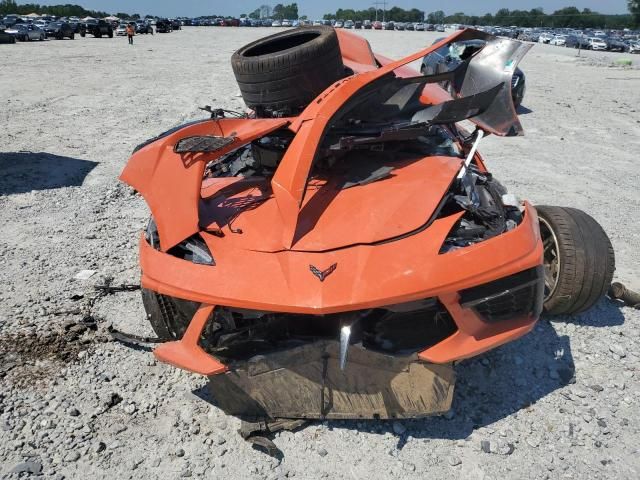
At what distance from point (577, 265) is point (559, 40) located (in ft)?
142

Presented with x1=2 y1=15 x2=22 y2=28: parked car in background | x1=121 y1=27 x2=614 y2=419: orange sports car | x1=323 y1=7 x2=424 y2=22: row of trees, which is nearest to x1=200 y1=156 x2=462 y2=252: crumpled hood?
x1=121 y1=27 x2=614 y2=419: orange sports car

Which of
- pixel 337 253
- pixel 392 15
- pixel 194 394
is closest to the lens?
pixel 337 253

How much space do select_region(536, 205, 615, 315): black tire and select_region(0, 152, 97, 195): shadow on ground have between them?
17.3 ft

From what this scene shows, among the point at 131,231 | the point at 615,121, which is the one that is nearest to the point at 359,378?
the point at 131,231

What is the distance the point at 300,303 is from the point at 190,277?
570mm

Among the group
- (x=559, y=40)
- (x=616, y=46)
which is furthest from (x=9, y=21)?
(x=616, y=46)

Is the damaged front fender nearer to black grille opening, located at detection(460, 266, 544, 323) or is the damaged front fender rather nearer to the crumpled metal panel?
the crumpled metal panel

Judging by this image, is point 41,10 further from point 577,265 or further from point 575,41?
point 577,265

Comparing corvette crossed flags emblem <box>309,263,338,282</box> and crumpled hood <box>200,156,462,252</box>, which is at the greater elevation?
crumpled hood <box>200,156,462,252</box>

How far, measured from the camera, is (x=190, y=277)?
2422 mm

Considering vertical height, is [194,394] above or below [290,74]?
below

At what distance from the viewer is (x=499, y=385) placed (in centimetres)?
294

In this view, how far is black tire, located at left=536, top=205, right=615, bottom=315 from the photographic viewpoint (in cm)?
319

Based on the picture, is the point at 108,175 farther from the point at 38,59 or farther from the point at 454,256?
the point at 38,59
